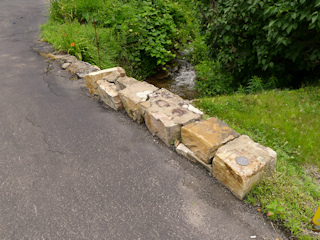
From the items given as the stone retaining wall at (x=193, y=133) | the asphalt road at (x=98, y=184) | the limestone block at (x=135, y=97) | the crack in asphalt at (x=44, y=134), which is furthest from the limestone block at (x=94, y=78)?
the crack in asphalt at (x=44, y=134)

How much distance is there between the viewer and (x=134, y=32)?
23.1 feet

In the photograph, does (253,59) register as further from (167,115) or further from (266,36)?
(167,115)

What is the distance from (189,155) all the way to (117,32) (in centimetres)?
540

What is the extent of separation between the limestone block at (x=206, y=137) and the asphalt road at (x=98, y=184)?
0.70 feet

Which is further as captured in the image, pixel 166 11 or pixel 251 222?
pixel 166 11

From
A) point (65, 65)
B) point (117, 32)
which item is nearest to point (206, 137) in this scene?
point (65, 65)

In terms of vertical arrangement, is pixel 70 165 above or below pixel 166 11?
below

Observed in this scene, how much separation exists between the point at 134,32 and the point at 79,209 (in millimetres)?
5697

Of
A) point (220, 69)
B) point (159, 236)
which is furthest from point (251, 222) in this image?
point (220, 69)

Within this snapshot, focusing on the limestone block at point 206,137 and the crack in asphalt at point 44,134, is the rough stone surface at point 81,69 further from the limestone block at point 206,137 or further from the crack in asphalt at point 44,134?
the limestone block at point 206,137

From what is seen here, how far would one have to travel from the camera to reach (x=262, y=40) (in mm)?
4781

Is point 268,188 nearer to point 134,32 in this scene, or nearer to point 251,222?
point 251,222

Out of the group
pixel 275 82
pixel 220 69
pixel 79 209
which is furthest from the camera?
pixel 220 69

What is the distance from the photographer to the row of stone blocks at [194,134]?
258 centimetres
